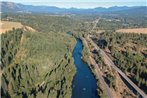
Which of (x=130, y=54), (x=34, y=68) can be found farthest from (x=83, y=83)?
(x=130, y=54)

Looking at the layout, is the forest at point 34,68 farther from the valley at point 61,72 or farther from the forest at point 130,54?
the forest at point 130,54

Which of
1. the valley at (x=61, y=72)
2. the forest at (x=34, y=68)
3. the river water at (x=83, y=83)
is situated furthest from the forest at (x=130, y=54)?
the forest at (x=34, y=68)

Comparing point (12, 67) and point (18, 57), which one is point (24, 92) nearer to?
point (12, 67)

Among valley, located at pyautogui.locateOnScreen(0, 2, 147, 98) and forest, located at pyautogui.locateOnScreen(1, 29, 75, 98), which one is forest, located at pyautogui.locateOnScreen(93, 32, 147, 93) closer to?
valley, located at pyautogui.locateOnScreen(0, 2, 147, 98)

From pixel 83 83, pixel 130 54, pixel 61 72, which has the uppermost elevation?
pixel 61 72

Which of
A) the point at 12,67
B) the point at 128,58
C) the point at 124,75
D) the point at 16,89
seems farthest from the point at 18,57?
the point at 128,58

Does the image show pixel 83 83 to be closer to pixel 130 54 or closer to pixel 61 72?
pixel 61 72

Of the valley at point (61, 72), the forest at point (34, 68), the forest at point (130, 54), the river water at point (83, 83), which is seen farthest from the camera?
the forest at point (130, 54)

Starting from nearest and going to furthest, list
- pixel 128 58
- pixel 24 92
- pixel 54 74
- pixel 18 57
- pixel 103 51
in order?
pixel 24 92 < pixel 54 74 < pixel 18 57 < pixel 128 58 < pixel 103 51
